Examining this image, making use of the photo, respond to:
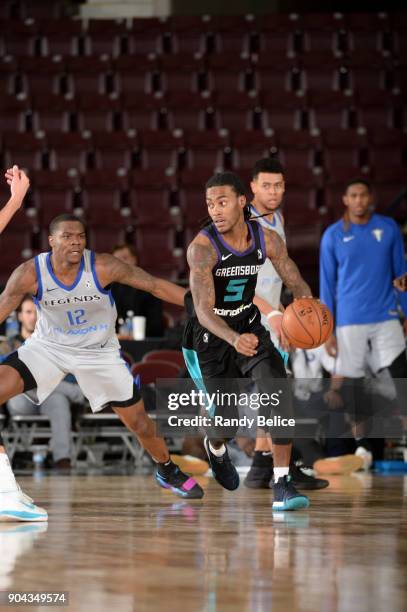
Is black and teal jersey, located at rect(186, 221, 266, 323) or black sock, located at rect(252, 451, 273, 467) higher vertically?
black and teal jersey, located at rect(186, 221, 266, 323)

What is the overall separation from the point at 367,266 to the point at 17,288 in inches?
125

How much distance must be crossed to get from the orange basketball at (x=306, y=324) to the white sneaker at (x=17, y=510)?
1345 mm

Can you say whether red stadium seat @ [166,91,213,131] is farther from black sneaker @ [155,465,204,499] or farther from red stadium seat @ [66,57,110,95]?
black sneaker @ [155,465,204,499]

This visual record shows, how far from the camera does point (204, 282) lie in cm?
477

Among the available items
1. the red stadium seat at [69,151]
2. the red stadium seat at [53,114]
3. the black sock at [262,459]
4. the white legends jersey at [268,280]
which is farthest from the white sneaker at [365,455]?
the red stadium seat at [53,114]

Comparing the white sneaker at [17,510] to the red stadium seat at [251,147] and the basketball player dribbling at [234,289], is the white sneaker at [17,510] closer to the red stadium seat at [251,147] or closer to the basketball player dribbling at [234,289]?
the basketball player dribbling at [234,289]

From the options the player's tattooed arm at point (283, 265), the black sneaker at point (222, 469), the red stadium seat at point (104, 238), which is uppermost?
the red stadium seat at point (104, 238)

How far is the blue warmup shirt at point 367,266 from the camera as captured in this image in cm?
723

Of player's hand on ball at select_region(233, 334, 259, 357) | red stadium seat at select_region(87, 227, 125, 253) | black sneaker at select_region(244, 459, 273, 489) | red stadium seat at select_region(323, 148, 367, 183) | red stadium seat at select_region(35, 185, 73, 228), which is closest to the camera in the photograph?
player's hand on ball at select_region(233, 334, 259, 357)

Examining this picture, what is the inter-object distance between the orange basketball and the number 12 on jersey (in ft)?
3.12

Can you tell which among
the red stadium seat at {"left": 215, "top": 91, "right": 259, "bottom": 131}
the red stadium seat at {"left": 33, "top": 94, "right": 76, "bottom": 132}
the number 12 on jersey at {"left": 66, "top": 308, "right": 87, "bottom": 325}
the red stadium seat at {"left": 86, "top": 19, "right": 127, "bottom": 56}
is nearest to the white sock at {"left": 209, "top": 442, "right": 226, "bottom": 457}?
the number 12 on jersey at {"left": 66, "top": 308, "right": 87, "bottom": 325}

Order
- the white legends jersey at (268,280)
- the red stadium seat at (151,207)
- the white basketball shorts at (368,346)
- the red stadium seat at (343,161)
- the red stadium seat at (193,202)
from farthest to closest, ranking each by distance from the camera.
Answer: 1. the red stadium seat at (343,161)
2. the red stadium seat at (193,202)
3. the red stadium seat at (151,207)
4. the white basketball shorts at (368,346)
5. the white legends jersey at (268,280)

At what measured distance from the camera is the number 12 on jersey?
4938 millimetres

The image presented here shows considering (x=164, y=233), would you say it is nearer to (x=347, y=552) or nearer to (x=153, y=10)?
(x=153, y=10)
